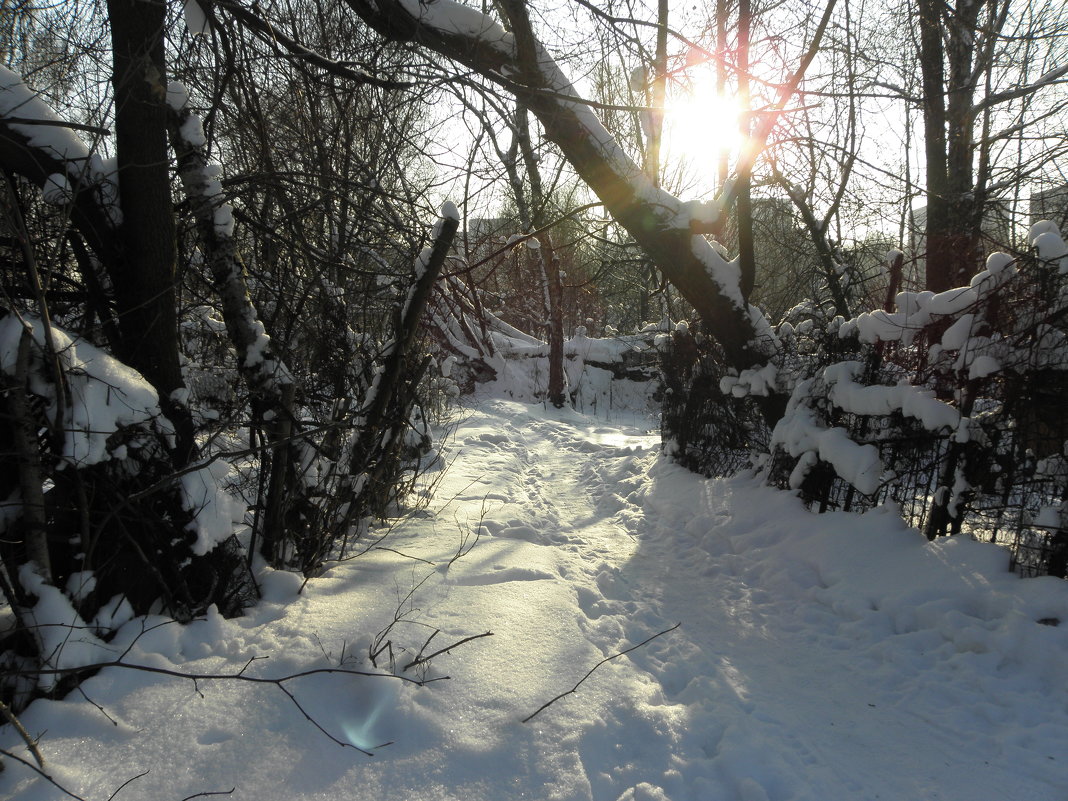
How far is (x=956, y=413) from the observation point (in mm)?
3340

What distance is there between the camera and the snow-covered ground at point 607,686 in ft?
5.90

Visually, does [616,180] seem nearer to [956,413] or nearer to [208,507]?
[956,413]

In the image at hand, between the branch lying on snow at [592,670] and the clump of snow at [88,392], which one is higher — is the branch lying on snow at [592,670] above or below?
below

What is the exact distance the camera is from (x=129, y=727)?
1765 mm

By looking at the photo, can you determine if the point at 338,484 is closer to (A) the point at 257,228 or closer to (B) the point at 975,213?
(A) the point at 257,228

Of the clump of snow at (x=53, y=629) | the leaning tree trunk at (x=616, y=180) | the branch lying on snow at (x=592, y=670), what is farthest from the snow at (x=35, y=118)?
the branch lying on snow at (x=592, y=670)

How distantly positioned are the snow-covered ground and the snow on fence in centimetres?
27

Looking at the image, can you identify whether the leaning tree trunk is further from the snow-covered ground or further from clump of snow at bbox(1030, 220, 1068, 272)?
clump of snow at bbox(1030, 220, 1068, 272)

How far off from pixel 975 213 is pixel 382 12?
21.2ft

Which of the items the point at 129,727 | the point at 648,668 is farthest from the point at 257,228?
the point at 648,668

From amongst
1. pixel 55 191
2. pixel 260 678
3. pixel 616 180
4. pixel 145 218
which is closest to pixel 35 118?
pixel 55 191

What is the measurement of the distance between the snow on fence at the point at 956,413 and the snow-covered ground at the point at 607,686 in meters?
0.27

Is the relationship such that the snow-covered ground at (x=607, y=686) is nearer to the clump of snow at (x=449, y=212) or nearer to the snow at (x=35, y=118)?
the snow at (x=35, y=118)

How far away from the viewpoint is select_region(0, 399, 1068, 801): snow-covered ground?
180 cm
